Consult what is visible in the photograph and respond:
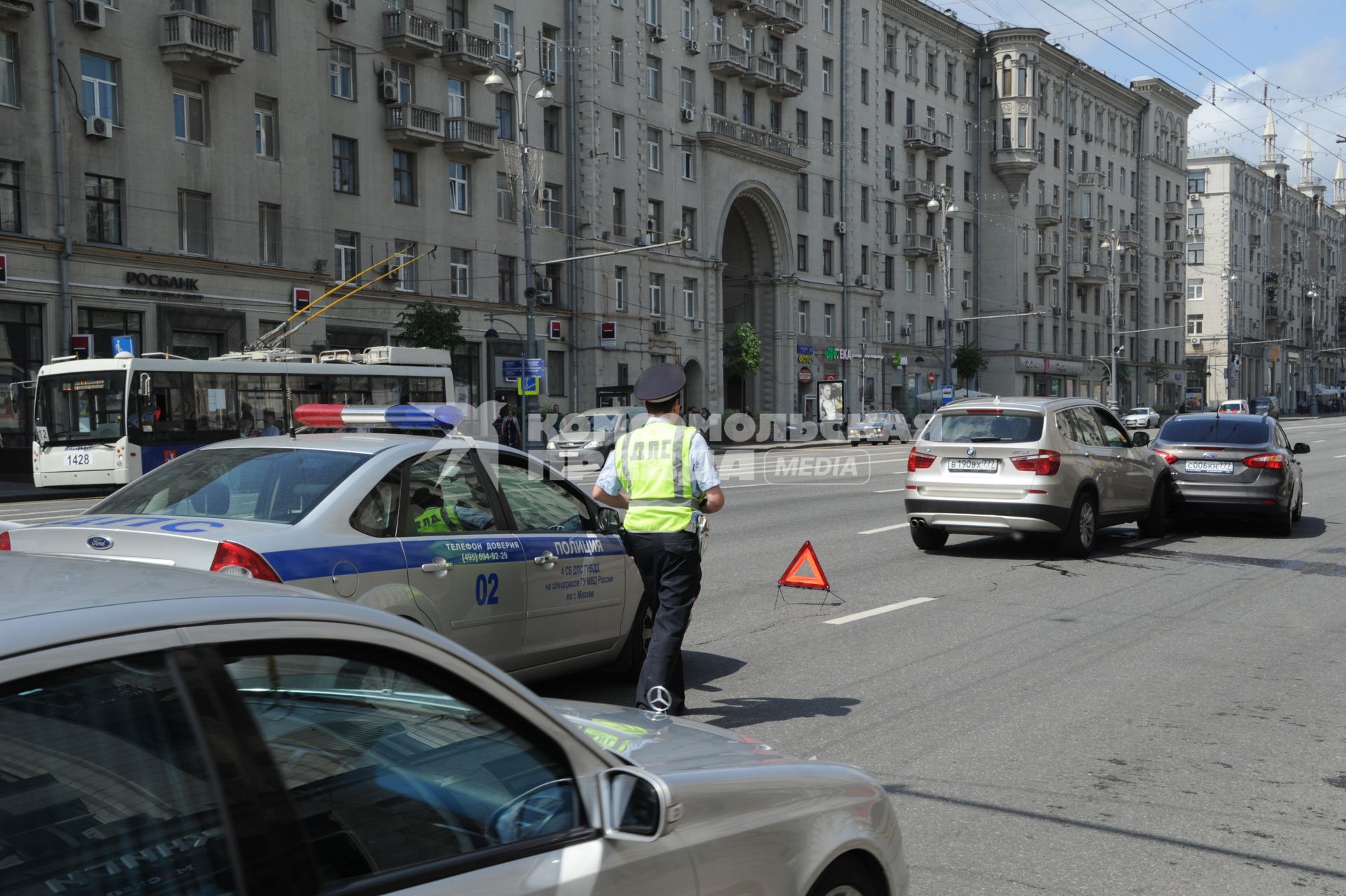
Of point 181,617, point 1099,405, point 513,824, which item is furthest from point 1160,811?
point 1099,405

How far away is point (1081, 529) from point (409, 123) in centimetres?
3027

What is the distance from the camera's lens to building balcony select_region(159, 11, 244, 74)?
104ft

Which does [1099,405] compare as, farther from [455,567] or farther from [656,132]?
[656,132]

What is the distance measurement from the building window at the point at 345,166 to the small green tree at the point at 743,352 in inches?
830

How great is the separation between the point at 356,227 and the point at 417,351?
410 inches

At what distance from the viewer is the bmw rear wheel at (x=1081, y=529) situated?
13227 mm

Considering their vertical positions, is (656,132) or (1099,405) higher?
(656,132)

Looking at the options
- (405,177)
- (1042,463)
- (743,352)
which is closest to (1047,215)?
(743,352)

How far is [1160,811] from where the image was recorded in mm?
5258

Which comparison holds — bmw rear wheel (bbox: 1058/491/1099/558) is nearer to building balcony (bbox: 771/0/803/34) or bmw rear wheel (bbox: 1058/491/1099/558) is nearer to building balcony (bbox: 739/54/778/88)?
building balcony (bbox: 739/54/778/88)

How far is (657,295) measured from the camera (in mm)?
51500

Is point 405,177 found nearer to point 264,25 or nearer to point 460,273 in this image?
point 460,273

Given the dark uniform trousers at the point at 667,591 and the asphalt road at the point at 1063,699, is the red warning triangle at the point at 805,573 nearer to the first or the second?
the asphalt road at the point at 1063,699

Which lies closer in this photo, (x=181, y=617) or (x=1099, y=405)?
(x=181, y=617)
